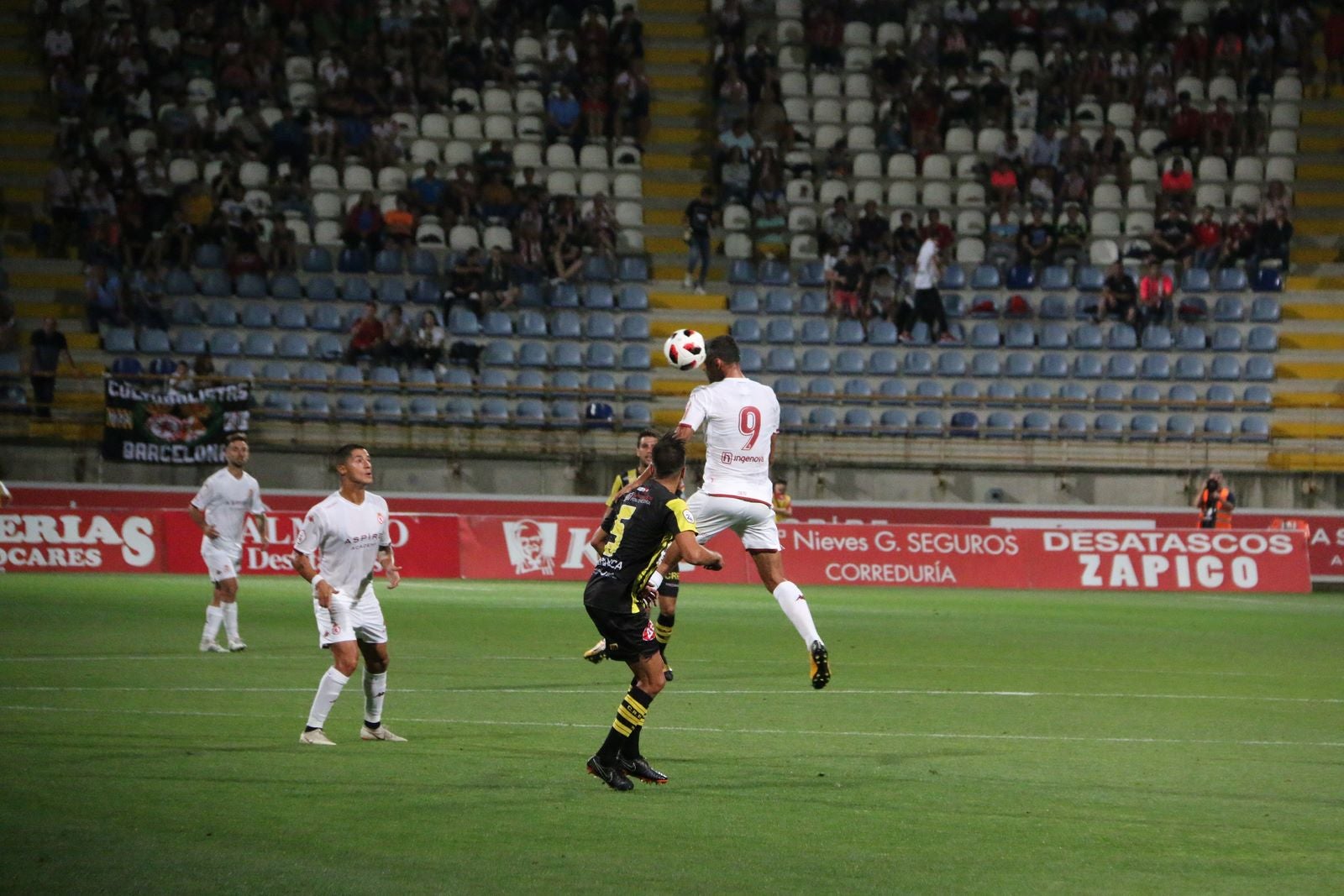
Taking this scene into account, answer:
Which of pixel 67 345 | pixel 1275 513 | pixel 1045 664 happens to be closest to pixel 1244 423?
pixel 1275 513

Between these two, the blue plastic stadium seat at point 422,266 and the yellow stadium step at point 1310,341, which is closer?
the blue plastic stadium seat at point 422,266

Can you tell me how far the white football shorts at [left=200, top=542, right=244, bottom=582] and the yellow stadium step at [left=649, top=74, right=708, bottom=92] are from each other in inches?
927

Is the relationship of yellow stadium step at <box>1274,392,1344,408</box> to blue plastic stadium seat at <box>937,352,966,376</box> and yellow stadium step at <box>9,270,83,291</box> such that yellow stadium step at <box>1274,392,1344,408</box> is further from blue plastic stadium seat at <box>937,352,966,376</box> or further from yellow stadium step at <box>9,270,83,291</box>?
yellow stadium step at <box>9,270,83,291</box>

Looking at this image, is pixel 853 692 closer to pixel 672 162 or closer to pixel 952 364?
pixel 952 364

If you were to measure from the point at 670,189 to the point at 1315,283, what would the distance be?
13.7m

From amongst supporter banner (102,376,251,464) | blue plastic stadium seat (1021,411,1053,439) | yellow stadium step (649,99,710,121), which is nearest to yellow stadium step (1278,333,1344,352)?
blue plastic stadium seat (1021,411,1053,439)

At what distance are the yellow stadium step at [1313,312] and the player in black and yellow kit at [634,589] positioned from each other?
29.2 metres

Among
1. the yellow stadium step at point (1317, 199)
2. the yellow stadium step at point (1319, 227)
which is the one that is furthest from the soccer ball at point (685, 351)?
the yellow stadium step at point (1317, 199)

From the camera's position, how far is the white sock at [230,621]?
16.2 meters

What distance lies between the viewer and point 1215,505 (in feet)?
95.7

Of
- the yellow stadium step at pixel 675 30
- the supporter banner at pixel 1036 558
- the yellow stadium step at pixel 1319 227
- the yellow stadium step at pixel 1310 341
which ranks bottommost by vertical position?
the supporter banner at pixel 1036 558

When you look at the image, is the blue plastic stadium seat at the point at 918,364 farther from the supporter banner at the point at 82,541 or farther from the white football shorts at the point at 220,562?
the white football shorts at the point at 220,562

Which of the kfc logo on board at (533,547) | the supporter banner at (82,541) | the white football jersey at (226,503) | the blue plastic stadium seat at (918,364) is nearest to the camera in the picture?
the white football jersey at (226,503)

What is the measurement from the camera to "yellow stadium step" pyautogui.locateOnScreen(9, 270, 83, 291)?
33.6m
